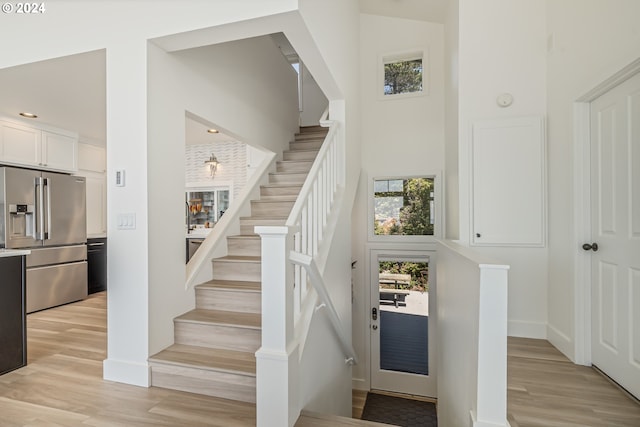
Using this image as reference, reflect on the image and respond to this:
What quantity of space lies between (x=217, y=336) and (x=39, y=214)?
3.55 m

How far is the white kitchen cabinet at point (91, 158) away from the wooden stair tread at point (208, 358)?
428 cm

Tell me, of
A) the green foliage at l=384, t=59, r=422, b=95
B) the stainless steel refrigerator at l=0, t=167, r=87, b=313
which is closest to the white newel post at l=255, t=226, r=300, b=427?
the green foliage at l=384, t=59, r=422, b=95

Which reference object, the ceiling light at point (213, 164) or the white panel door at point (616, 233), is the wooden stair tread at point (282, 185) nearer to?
the ceiling light at point (213, 164)

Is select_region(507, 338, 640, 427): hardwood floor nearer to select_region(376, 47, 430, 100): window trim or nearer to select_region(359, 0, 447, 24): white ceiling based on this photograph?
select_region(376, 47, 430, 100): window trim

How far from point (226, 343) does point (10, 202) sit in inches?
144

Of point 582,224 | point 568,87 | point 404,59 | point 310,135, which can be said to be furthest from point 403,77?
point 582,224

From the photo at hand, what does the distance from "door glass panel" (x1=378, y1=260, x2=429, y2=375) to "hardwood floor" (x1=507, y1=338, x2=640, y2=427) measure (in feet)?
7.23

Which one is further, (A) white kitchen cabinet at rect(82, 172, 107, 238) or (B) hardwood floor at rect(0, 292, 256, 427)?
(A) white kitchen cabinet at rect(82, 172, 107, 238)

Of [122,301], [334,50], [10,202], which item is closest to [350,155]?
[334,50]

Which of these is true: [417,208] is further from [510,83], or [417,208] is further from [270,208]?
[270,208]

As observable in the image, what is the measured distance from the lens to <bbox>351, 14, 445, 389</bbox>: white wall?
177 inches

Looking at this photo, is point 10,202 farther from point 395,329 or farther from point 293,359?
point 395,329

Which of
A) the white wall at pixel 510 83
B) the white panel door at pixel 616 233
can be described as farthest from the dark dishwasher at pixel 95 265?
the white panel door at pixel 616 233

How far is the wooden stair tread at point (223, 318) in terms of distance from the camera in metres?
2.36
